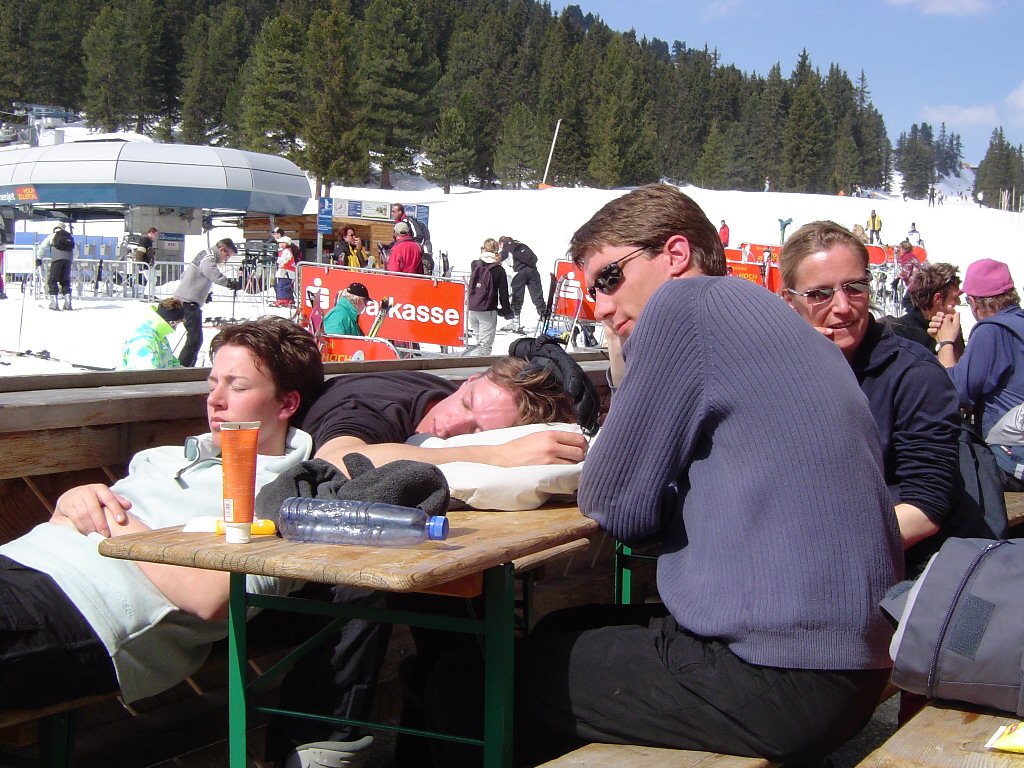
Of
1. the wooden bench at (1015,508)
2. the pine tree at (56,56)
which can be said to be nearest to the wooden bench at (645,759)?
the wooden bench at (1015,508)

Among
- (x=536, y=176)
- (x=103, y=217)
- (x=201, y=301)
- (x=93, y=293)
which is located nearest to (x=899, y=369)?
(x=201, y=301)

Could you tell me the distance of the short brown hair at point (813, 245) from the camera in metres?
3.16

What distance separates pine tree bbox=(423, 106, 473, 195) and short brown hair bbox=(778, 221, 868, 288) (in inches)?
3358

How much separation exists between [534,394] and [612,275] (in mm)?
666

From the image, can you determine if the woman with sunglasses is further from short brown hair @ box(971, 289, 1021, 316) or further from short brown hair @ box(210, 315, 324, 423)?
short brown hair @ box(971, 289, 1021, 316)

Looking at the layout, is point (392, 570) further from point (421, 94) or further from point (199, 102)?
point (199, 102)

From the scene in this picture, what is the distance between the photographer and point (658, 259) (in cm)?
240

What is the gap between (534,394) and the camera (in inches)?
119

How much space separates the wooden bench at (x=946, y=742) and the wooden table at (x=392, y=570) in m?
0.66

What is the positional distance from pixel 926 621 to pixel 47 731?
186cm

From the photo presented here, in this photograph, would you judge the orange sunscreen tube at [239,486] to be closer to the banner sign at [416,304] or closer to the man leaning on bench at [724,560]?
the man leaning on bench at [724,560]

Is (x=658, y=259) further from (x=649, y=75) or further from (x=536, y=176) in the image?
(x=649, y=75)

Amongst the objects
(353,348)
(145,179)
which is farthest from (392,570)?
(145,179)

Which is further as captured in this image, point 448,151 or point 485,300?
point 448,151
